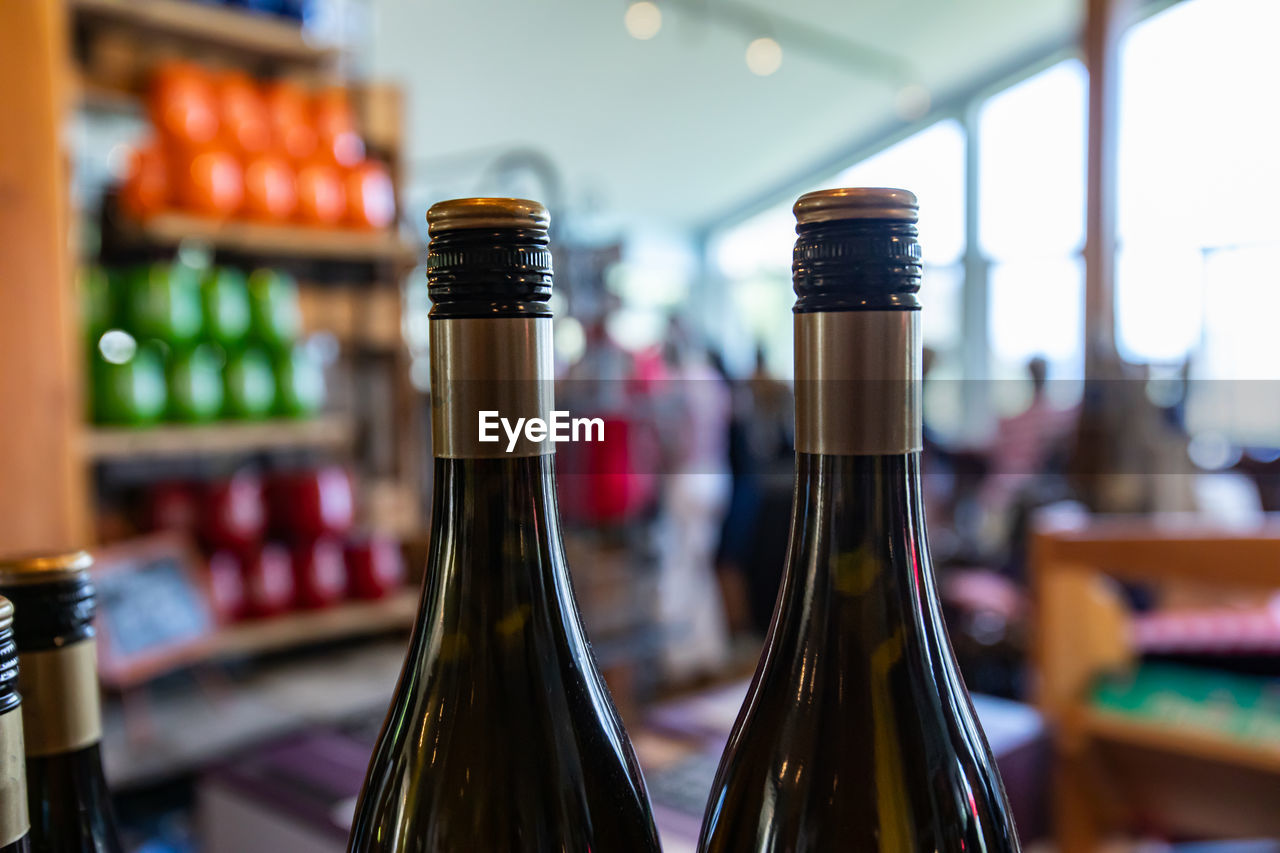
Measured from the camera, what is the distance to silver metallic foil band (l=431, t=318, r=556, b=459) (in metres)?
0.30

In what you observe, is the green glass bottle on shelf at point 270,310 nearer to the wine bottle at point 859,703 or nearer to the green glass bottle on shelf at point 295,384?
the green glass bottle on shelf at point 295,384

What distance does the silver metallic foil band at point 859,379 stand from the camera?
295 mm

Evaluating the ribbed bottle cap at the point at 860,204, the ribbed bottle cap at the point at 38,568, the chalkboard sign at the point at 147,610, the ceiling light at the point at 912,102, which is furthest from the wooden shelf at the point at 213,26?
the ceiling light at the point at 912,102

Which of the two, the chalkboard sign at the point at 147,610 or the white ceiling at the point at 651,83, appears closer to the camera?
the chalkboard sign at the point at 147,610

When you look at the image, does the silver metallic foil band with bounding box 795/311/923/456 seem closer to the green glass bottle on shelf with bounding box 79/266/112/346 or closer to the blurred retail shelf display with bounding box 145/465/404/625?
A: the green glass bottle on shelf with bounding box 79/266/112/346

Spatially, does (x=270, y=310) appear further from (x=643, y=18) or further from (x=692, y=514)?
(x=643, y=18)

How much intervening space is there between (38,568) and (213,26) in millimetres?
2369

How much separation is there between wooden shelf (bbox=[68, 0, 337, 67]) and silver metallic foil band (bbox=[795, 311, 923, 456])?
2333mm

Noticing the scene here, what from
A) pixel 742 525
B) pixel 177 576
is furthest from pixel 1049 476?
pixel 177 576

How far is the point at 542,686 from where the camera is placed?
36cm

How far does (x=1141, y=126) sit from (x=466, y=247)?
7.06 meters

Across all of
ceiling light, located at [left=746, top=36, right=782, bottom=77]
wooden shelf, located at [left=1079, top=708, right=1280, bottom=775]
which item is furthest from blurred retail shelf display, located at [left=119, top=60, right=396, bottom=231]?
ceiling light, located at [left=746, top=36, right=782, bottom=77]

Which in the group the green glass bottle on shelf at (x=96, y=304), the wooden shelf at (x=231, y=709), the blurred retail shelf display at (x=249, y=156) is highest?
the blurred retail shelf display at (x=249, y=156)

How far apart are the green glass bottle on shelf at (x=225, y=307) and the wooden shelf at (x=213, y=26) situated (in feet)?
1.86
